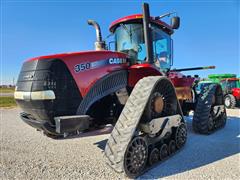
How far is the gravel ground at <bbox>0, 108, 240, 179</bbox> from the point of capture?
3094mm

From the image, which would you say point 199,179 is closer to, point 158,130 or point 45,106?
point 158,130

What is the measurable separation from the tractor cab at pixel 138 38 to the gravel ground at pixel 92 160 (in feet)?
6.02

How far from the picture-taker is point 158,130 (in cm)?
351

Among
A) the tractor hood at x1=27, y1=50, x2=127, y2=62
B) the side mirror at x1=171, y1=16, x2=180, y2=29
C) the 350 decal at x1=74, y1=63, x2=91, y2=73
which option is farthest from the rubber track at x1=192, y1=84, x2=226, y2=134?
the 350 decal at x1=74, y1=63, x2=91, y2=73

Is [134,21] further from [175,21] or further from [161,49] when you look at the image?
[161,49]

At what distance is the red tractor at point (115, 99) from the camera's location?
9.69ft

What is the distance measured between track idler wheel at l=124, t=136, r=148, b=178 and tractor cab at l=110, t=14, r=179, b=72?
1561mm

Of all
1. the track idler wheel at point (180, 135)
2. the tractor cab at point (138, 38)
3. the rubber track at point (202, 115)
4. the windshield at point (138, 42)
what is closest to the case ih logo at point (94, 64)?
the tractor cab at point (138, 38)

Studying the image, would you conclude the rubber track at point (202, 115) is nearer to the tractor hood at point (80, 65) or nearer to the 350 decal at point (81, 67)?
the tractor hood at point (80, 65)

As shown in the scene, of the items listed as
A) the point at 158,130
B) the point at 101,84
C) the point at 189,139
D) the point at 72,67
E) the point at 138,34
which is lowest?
the point at 189,139

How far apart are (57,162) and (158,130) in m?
1.76

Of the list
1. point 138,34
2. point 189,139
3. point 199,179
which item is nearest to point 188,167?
point 199,179

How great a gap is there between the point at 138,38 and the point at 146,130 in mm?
1975

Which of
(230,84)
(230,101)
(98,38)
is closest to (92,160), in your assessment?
(98,38)
